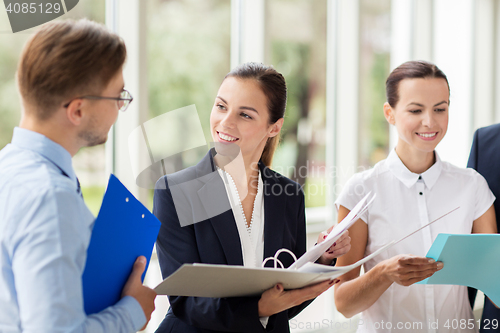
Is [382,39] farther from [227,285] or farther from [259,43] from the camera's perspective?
[227,285]

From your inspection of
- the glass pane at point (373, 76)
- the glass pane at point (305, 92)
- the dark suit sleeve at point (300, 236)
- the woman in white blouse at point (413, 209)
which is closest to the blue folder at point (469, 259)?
the woman in white blouse at point (413, 209)

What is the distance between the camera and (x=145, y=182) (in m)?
1.54

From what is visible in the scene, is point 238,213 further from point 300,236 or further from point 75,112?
point 75,112

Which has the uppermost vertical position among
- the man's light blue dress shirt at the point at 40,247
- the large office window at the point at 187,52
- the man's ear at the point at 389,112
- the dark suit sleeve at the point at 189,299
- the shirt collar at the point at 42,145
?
the large office window at the point at 187,52

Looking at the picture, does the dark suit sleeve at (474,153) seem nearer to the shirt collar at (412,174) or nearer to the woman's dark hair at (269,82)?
the shirt collar at (412,174)

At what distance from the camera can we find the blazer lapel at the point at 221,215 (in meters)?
1.27

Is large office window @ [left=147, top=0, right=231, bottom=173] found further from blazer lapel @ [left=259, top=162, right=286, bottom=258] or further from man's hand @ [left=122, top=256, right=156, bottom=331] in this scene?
man's hand @ [left=122, top=256, right=156, bottom=331]

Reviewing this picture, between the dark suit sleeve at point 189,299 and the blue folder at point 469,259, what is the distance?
56 cm

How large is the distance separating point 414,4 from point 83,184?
3374mm

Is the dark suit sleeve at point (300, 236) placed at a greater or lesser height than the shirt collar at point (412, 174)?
lesser

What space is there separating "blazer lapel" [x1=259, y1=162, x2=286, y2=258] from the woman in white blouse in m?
0.30

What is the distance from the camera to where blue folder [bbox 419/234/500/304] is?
1211 mm

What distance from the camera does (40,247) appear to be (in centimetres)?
70

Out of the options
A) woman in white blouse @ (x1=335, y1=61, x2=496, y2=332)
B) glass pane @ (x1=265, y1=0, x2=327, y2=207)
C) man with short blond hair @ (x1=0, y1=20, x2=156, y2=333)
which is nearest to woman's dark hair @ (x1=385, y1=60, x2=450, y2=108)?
woman in white blouse @ (x1=335, y1=61, x2=496, y2=332)
